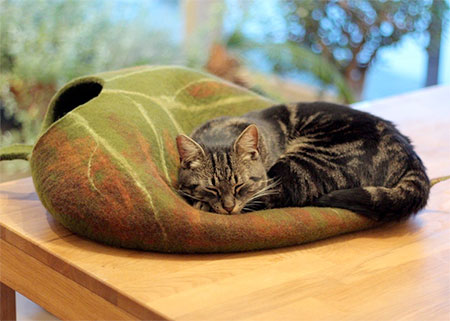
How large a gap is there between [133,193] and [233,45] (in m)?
2.46

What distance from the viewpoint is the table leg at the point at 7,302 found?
1.76 metres

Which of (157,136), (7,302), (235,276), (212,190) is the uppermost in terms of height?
(157,136)

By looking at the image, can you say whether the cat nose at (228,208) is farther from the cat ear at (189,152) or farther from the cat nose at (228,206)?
the cat ear at (189,152)

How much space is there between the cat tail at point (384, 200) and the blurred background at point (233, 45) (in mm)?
1801

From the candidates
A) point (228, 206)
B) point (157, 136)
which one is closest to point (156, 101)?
point (157, 136)

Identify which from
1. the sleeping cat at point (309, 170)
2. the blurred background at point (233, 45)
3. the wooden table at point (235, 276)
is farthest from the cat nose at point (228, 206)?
the blurred background at point (233, 45)

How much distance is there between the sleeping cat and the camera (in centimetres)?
163

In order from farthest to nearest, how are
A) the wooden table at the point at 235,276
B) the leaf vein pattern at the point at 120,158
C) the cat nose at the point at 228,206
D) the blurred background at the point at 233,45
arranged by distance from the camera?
the blurred background at the point at 233,45
the cat nose at the point at 228,206
the leaf vein pattern at the point at 120,158
the wooden table at the point at 235,276

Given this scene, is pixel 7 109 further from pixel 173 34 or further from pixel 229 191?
pixel 229 191

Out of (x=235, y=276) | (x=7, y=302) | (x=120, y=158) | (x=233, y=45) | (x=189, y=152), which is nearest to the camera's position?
(x=235, y=276)

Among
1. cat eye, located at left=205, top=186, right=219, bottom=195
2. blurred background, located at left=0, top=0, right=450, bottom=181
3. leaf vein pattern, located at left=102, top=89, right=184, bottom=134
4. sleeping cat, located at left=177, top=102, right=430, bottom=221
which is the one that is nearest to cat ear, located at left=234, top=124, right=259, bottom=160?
sleeping cat, located at left=177, top=102, right=430, bottom=221

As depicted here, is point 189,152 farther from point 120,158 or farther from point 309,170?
point 309,170

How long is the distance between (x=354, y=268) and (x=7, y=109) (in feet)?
8.26

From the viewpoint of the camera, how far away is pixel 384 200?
161 cm
